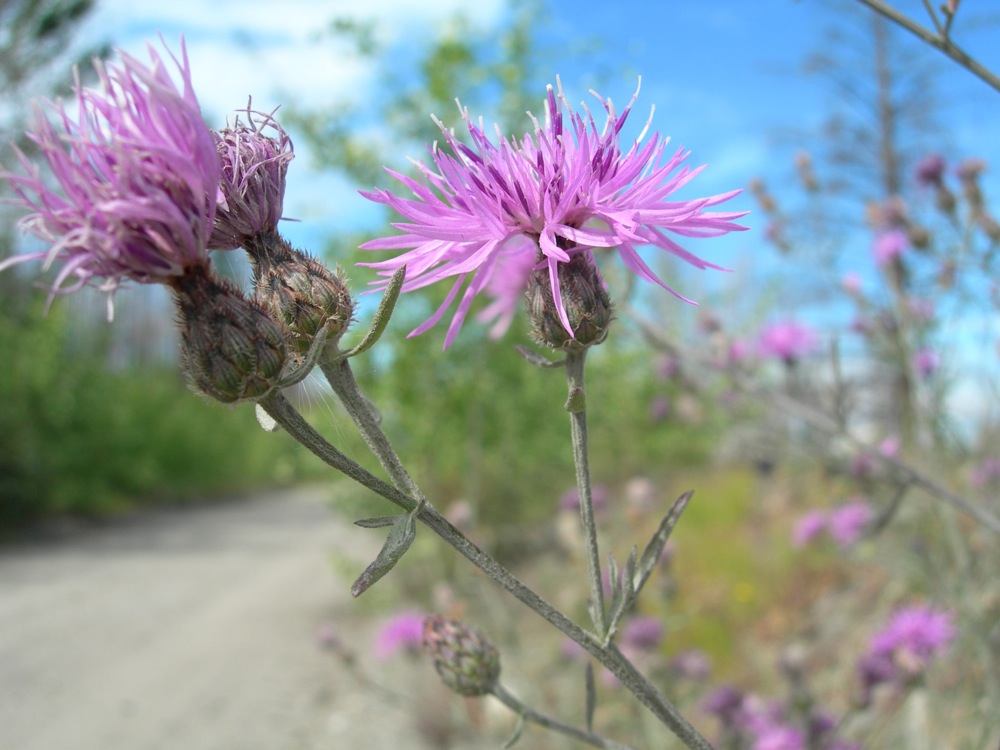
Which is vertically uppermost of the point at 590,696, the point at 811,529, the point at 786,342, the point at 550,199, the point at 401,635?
the point at 786,342

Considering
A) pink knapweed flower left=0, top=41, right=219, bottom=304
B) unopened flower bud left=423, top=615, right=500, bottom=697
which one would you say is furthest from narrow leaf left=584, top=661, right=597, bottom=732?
pink knapweed flower left=0, top=41, right=219, bottom=304

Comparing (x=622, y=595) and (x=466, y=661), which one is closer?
(x=622, y=595)

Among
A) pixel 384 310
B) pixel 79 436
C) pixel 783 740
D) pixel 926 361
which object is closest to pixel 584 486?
pixel 384 310

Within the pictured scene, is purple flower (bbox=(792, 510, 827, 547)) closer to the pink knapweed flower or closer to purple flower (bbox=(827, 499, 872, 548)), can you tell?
purple flower (bbox=(827, 499, 872, 548))

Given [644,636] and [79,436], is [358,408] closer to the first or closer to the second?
[644,636]

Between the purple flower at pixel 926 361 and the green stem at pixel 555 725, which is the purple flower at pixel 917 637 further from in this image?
the purple flower at pixel 926 361

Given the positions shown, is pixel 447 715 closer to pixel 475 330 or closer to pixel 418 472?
pixel 418 472

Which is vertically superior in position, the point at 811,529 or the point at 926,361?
the point at 926,361
